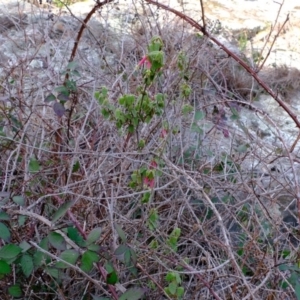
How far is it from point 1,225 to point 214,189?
774mm

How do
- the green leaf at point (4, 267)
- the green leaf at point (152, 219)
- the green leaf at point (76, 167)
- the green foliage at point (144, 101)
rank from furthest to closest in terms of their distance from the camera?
1. the green leaf at point (76, 167)
2. the green leaf at point (152, 219)
3. the green foliage at point (144, 101)
4. the green leaf at point (4, 267)

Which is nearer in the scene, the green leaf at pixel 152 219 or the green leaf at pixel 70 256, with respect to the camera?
the green leaf at pixel 70 256

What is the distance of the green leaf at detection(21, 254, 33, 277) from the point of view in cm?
159

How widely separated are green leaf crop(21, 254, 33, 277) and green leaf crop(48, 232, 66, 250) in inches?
3.1

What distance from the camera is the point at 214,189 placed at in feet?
6.82

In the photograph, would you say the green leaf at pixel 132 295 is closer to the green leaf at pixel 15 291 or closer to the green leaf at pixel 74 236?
the green leaf at pixel 74 236

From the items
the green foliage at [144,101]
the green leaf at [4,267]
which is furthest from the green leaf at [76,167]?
the green leaf at [4,267]

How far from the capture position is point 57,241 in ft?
5.19

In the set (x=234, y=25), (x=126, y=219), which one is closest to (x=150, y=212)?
(x=126, y=219)

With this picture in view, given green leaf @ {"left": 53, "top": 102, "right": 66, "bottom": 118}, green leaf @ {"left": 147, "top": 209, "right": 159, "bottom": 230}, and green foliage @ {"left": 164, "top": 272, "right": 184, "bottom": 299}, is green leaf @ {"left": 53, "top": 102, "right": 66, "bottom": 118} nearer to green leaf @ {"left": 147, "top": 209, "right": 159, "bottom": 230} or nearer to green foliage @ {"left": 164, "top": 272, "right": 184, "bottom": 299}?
green leaf @ {"left": 147, "top": 209, "right": 159, "bottom": 230}

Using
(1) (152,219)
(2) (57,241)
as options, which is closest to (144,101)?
(1) (152,219)

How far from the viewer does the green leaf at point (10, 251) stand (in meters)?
1.57

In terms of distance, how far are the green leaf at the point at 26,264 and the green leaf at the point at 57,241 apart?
8 cm

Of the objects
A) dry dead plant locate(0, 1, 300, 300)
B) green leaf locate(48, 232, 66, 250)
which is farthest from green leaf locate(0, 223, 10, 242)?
green leaf locate(48, 232, 66, 250)
